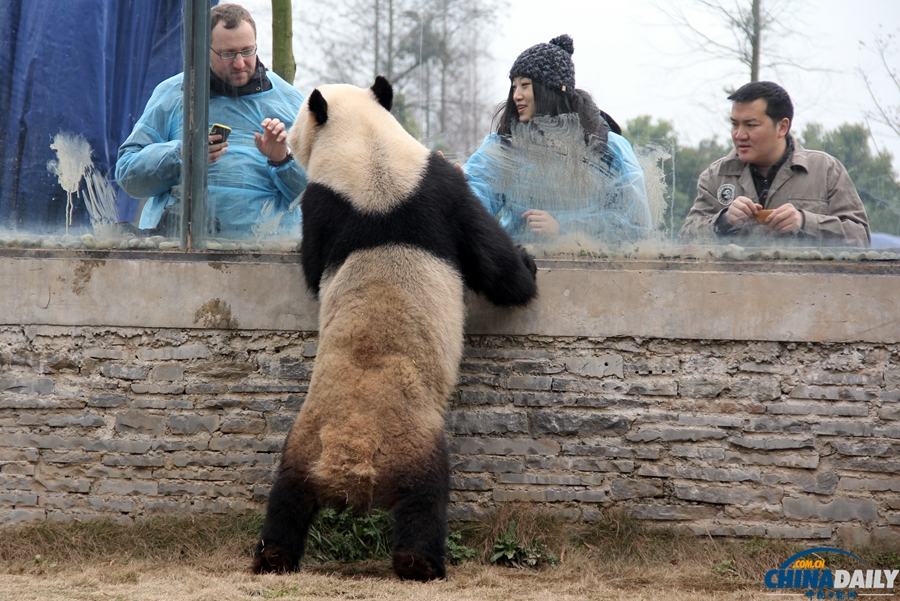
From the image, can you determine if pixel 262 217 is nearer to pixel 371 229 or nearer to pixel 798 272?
pixel 371 229

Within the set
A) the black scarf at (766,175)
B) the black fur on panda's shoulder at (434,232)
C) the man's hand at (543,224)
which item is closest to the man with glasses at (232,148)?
the black fur on panda's shoulder at (434,232)

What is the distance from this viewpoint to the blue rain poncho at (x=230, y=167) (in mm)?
4441

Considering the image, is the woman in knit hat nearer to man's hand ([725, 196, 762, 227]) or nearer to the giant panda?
man's hand ([725, 196, 762, 227])

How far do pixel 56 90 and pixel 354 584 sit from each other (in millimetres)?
3423

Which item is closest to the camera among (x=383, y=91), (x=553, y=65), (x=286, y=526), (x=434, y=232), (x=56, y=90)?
(x=286, y=526)

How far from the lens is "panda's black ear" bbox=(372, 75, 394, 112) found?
3929mm

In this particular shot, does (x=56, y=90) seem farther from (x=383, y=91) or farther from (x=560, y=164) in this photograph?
(x=560, y=164)

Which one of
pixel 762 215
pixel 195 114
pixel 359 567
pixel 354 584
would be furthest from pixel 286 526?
pixel 762 215

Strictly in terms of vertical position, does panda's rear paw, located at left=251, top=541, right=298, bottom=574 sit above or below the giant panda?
below

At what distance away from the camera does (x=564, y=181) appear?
4.32 m

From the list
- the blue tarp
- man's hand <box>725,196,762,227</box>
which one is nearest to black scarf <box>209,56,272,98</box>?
the blue tarp

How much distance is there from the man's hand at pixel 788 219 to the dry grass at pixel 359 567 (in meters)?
1.66

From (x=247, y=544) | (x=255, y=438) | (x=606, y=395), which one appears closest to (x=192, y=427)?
(x=255, y=438)

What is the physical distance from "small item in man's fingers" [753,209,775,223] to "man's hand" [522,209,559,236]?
1089 millimetres
